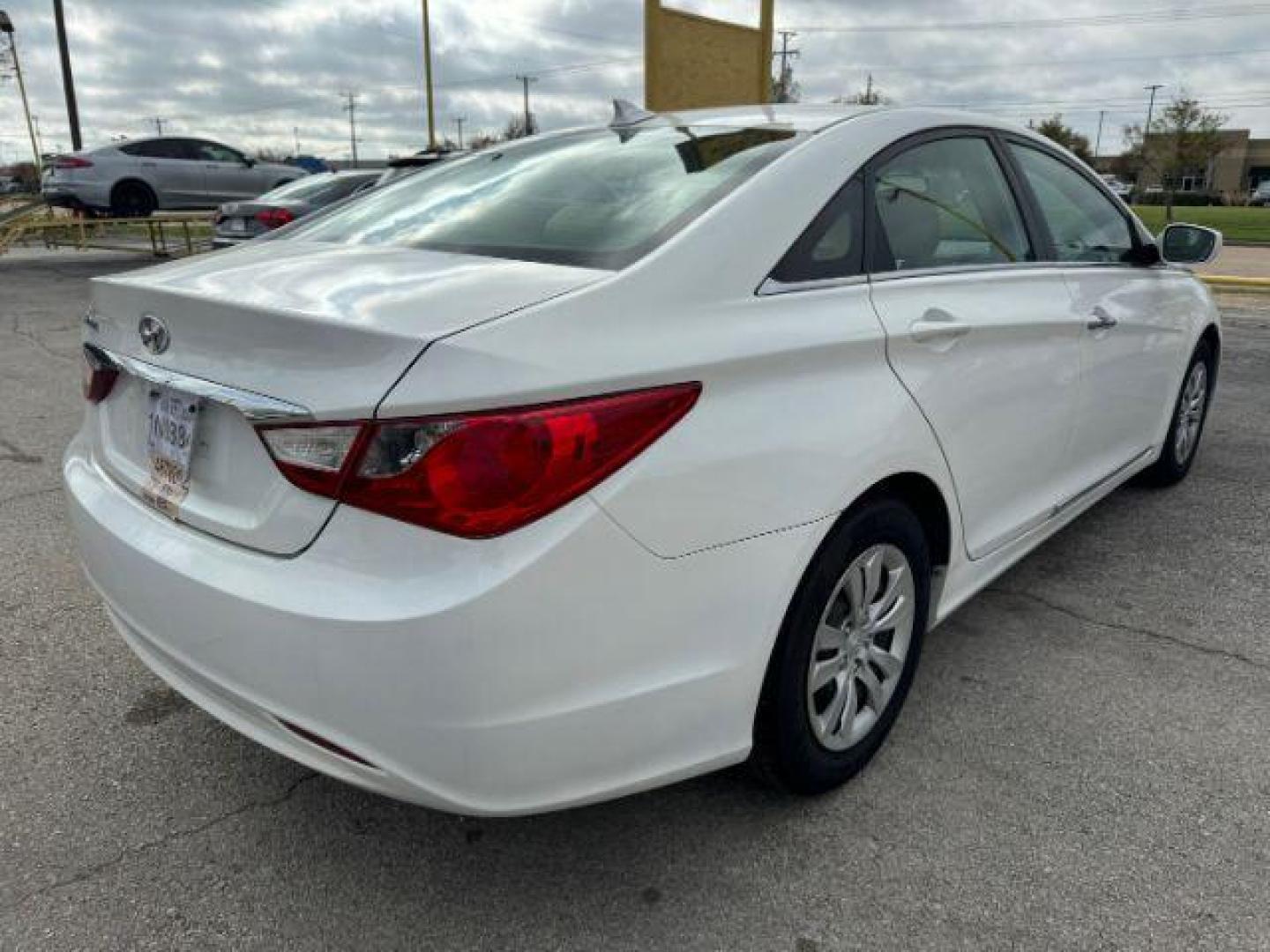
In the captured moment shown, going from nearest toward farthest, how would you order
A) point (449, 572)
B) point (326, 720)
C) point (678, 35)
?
1. point (449, 572)
2. point (326, 720)
3. point (678, 35)

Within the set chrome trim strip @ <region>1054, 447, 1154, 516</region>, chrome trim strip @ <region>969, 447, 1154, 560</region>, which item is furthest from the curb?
chrome trim strip @ <region>969, 447, 1154, 560</region>

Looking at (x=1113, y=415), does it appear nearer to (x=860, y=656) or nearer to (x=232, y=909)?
(x=860, y=656)

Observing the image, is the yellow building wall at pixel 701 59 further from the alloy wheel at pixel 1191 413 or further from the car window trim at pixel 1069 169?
the car window trim at pixel 1069 169

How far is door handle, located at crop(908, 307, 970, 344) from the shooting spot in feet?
7.69

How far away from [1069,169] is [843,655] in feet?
7.37

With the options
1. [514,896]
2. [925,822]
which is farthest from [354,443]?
[925,822]

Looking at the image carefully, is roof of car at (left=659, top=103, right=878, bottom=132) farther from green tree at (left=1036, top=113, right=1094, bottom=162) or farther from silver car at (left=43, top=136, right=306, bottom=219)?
green tree at (left=1036, top=113, right=1094, bottom=162)

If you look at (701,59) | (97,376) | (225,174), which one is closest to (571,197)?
(97,376)

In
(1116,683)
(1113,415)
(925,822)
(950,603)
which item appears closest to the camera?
(925,822)

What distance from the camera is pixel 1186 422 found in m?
4.70

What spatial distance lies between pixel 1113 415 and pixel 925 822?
6.44 ft

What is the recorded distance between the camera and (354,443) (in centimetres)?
165

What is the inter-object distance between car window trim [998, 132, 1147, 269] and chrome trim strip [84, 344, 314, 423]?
7.90 ft

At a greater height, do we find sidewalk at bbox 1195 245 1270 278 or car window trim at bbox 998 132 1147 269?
A: car window trim at bbox 998 132 1147 269
